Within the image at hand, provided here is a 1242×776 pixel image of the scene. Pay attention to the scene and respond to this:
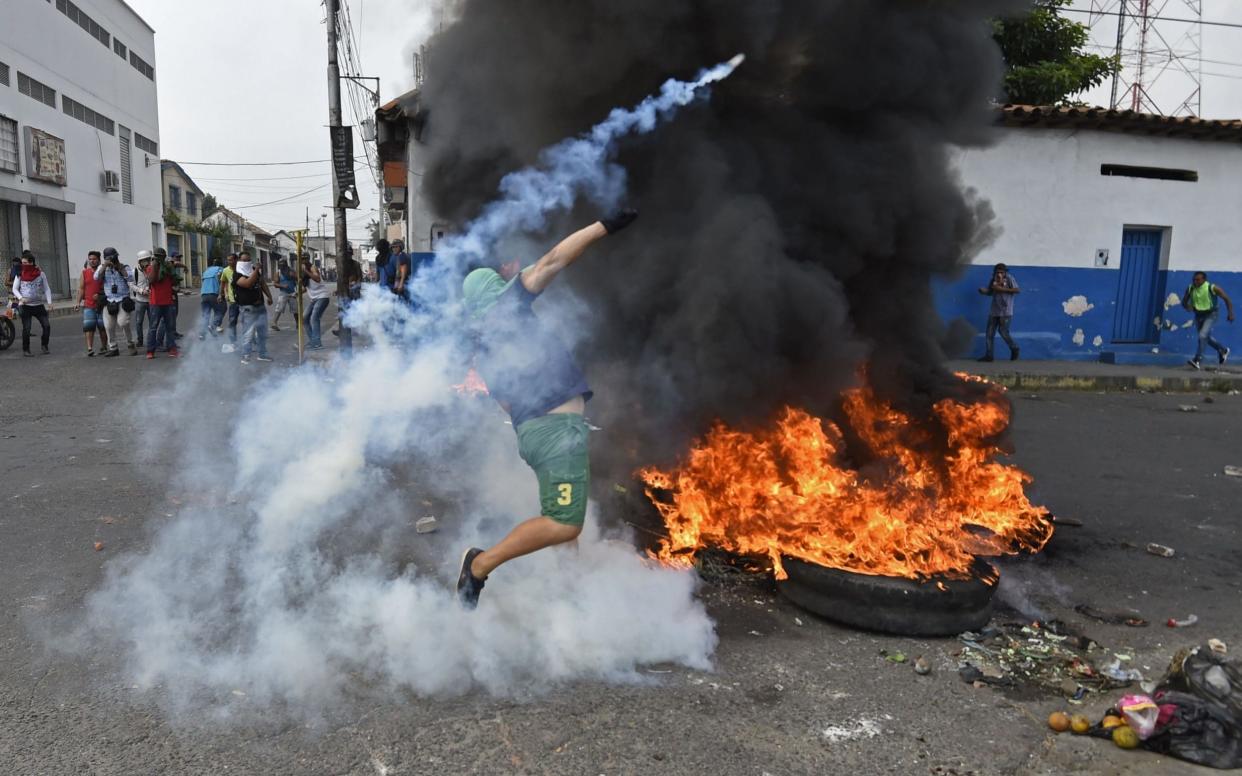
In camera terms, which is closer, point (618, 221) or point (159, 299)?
point (618, 221)

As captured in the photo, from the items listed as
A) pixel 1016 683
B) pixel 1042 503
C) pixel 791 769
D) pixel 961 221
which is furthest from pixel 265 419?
pixel 1042 503

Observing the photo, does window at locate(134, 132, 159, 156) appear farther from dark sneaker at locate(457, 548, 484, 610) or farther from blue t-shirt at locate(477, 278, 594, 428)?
dark sneaker at locate(457, 548, 484, 610)

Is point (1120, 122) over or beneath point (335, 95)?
beneath

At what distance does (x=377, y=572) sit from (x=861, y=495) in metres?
2.65

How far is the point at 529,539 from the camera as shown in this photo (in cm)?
349

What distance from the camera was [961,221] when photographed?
17.6 ft

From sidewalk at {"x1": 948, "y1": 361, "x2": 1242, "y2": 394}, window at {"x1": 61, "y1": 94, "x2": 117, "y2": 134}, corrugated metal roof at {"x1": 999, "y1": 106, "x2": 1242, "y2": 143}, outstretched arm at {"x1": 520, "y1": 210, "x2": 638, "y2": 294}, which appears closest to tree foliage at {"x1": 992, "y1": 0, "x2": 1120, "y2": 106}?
corrugated metal roof at {"x1": 999, "y1": 106, "x2": 1242, "y2": 143}

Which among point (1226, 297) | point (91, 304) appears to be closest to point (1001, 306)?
point (1226, 297)

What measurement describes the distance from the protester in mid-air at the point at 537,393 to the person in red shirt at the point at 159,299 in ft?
35.0

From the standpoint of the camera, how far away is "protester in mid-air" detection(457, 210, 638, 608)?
350cm

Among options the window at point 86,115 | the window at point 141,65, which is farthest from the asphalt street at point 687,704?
the window at point 141,65

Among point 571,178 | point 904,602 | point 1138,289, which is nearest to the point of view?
point 904,602

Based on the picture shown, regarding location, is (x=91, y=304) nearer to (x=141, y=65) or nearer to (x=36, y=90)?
(x=36, y=90)

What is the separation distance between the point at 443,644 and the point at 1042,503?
15.7 ft
